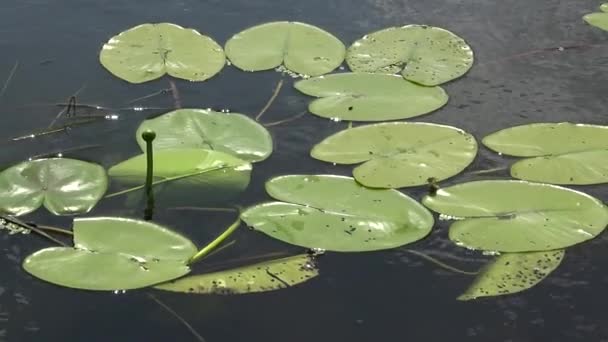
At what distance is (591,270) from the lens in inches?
65.7

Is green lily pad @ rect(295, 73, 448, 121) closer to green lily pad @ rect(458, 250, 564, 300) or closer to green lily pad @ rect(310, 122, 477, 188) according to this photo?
green lily pad @ rect(310, 122, 477, 188)

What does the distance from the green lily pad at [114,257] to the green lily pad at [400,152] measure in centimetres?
43

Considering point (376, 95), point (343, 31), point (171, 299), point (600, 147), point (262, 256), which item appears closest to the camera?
point (171, 299)

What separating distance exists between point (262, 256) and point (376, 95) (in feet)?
2.19

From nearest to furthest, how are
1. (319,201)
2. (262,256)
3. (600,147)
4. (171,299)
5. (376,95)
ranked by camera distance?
(171,299) < (262,256) < (319,201) < (600,147) < (376,95)

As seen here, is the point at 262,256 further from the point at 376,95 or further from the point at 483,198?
the point at 376,95

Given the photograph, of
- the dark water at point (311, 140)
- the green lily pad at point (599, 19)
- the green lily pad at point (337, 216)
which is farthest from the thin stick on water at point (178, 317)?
the green lily pad at point (599, 19)

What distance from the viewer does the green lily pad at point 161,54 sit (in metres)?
2.26

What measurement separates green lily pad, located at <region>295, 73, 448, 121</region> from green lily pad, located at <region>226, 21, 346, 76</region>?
82 mm

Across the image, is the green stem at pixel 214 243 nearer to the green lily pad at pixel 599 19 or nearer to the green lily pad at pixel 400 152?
the green lily pad at pixel 400 152

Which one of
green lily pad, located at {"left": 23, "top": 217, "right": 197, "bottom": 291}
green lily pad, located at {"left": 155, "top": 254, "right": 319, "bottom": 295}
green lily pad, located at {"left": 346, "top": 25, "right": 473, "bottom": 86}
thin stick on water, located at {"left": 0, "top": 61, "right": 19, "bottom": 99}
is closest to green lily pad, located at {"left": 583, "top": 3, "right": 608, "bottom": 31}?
green lily pad, located at {"left": 346, "top": 25, "right": 473, "bottom": 86}

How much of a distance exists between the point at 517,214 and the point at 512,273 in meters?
0.17

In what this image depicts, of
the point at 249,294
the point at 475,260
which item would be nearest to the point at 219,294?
the point at 249,294

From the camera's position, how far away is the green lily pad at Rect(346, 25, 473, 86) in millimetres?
2281
